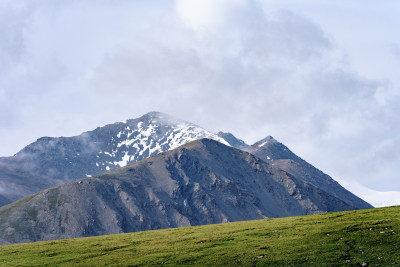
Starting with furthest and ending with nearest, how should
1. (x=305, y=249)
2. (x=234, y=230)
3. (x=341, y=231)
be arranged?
(x=234, y=230)
(x=341, y=231)
(x=305, y=249)

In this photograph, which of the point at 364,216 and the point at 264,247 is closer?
the point at 264,247

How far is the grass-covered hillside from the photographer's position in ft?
190

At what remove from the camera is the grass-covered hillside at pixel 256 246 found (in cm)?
5806

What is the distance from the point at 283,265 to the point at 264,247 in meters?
6.46

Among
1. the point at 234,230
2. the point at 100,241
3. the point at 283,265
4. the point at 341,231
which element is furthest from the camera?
the point at 100,241

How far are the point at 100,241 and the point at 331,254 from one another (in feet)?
126

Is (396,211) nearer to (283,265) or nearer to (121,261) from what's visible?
(283,265)

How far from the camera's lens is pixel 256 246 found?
210 feet

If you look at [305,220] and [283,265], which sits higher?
[305,220]

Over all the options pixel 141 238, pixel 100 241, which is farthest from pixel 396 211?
pixel 100 241

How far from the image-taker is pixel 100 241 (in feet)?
268

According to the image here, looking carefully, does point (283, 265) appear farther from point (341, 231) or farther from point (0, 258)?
point (0, 258)

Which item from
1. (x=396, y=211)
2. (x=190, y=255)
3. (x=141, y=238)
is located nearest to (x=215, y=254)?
(x=190, y=255)

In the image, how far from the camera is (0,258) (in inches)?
2830
